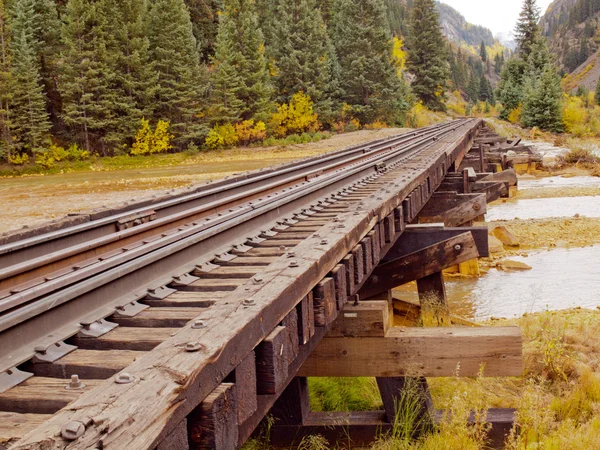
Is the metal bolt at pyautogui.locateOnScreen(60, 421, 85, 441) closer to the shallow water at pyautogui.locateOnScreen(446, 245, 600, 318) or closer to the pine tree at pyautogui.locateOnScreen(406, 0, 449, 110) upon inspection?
the shallow water at pyautogui.locateOnScreen(446, 245, 600, 318)

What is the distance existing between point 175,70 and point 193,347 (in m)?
44.4

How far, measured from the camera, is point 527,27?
2864 inches

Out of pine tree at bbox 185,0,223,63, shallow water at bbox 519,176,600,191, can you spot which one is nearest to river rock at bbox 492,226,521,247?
shallow water at bbox 519,176,600,191

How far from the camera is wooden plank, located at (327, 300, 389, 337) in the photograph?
4258mm

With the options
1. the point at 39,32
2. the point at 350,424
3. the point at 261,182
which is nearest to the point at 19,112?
the point at 39,32

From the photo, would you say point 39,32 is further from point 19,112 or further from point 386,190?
point 386,190

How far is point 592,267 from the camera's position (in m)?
11.9

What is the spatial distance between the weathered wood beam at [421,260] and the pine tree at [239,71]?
123 feet

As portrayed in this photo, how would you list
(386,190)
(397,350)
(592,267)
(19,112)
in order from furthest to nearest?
(19,112) → (592,267) → (386,190) → (397,350)

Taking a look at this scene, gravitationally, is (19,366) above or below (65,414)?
below

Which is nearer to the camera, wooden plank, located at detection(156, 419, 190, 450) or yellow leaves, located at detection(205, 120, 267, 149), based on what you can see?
wooden plank, located at detection(156, 419, 190, 450)

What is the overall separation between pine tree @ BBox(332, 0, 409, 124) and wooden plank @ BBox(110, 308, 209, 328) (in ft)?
167

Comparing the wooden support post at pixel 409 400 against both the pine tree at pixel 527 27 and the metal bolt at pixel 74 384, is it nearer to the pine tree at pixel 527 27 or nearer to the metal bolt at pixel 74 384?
the metal bolt at pixel 74 384

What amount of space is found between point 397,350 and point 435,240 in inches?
125
